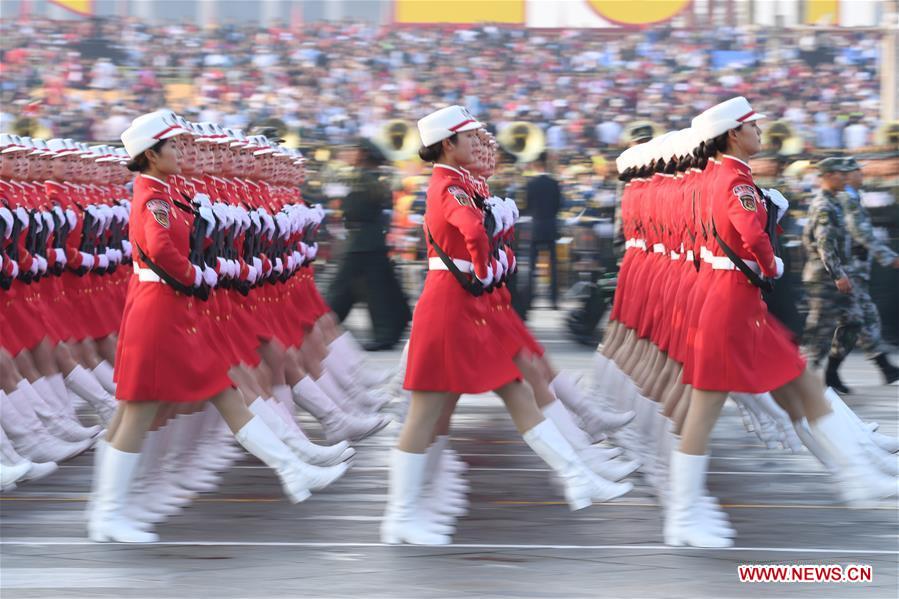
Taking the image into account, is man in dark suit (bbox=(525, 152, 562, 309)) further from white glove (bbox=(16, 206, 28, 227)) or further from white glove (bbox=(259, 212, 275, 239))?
white glove (bbox=(16, 206, 28, 227))

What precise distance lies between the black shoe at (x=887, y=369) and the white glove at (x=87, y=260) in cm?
569

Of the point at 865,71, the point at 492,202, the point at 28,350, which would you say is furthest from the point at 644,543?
the point at 865,71

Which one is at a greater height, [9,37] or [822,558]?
[9,37]

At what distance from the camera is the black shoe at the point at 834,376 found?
1127 cm

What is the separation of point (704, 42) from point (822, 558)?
31087mm

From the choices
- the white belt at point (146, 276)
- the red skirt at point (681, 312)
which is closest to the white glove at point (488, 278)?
the white belt at point (146, 276)

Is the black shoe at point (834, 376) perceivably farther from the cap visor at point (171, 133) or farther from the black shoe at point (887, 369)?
the cap visor at point (171, 133)

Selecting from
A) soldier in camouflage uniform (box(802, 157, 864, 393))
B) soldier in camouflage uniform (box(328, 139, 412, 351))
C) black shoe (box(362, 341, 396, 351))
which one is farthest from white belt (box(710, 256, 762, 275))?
black shoe (box(362, 341, 396, 351))

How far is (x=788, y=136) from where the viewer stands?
742 inches

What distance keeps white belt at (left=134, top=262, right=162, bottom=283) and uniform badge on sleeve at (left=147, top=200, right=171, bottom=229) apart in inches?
7.6

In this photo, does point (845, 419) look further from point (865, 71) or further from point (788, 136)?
point (865, 71)

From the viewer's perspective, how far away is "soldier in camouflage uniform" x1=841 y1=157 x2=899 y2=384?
11023 millimetres

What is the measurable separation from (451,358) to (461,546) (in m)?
0.73

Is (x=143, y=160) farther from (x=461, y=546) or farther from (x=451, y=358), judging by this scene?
(x=461, y=546)
